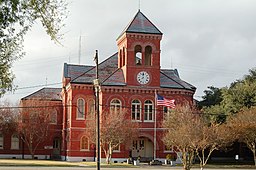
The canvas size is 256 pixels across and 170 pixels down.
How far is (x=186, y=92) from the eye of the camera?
60.9m

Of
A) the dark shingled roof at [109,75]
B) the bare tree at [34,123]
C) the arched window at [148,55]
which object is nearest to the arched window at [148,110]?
the dark shingled roof at [109,75]

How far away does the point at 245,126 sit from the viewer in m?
53.4

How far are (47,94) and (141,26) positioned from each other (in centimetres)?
2158

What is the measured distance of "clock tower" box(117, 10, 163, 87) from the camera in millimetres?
59625

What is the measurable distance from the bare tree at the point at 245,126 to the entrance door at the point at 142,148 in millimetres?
10147

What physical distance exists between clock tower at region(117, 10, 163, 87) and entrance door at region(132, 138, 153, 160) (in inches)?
269

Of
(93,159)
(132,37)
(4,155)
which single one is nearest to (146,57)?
(132,37)

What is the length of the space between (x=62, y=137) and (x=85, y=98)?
30.7ft

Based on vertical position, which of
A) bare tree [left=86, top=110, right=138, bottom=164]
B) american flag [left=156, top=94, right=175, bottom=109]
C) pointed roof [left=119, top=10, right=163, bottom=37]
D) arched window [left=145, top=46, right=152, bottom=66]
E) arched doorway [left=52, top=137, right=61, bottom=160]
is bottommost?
arched doorway [left=52, top=137, right=61, bottom=160]

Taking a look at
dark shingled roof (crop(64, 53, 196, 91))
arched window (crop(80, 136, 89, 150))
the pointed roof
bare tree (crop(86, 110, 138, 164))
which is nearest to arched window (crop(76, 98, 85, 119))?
dark shingled roof (crop(64, 53, 196, 91))

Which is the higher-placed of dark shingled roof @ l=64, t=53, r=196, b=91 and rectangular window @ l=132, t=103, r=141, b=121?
dark shingled roof @ l=64, t=53, r=196, b=91

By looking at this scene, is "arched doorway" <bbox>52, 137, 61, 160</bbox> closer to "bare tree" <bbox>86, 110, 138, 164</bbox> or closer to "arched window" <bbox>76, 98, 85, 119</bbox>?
"arched window" <bbox>76, 98, 85, 119</bbox>

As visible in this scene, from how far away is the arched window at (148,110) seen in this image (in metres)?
60.0

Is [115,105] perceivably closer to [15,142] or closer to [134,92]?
[134,92]
